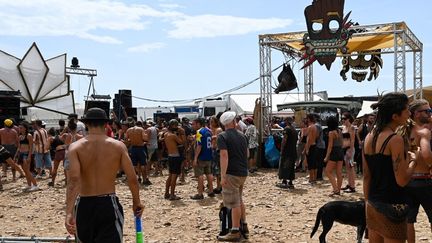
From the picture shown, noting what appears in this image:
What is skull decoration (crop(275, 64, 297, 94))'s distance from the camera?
19.2m

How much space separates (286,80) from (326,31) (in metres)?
3.95

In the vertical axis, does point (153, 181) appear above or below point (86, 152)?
below

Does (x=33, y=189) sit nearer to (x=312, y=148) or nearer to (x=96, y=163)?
(x=312, y=148)

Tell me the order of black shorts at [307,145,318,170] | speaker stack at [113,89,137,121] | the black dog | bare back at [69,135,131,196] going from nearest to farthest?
1. bare back at [69,135,131,196]
2. the black dog
3. black shorts at [307,145,318,170]
4. speaker stack at [113,89,137,121]

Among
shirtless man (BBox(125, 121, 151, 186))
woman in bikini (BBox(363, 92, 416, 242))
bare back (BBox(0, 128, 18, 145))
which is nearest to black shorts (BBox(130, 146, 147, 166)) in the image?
shirtless man (BBox(125, 121, 151, 186))

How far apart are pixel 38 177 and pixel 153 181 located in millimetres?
3429

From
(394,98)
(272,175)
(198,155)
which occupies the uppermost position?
(394,98)

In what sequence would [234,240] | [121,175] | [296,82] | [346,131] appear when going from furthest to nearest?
[296,82] → [121,175] → [346,131] → [234,240]

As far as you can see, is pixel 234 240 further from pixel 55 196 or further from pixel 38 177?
pixel 38 177

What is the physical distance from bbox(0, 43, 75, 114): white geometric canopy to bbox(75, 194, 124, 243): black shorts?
20.0 meters

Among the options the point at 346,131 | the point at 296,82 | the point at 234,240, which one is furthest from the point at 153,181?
the point at 296,82

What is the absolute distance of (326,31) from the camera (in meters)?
15.5

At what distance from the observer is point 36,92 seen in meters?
23.1

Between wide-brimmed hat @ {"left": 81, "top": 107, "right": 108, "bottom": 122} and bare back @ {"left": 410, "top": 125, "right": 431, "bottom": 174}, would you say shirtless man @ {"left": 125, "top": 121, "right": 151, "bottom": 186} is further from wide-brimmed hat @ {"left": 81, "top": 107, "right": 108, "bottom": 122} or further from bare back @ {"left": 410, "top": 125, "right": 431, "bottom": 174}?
bare back @ {"left": 410, "top": 125, "right": 431, "bottom": 174}
